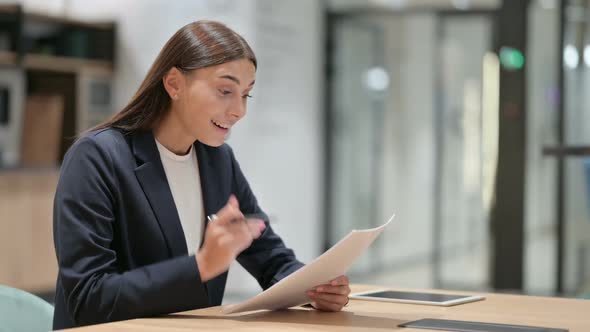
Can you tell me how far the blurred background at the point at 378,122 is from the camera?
678 centimetres

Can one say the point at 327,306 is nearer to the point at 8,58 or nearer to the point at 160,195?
the point at 160,195

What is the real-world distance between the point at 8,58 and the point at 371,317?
5404 millimetres

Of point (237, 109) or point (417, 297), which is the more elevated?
point (237, 109)

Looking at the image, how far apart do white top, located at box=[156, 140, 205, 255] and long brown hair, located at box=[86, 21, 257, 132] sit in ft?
0.25

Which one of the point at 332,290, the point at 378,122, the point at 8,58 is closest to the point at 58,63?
the point at 8,58

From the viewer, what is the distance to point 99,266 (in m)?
1.88

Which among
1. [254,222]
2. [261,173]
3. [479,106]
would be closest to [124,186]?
[254,222]

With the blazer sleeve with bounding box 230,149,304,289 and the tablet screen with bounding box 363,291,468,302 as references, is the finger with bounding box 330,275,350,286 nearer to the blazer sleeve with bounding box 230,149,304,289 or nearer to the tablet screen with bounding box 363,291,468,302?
the tablet screen with bounding box 363,291,468,302

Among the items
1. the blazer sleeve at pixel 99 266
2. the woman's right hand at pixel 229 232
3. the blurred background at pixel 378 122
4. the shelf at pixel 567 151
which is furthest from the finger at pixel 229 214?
the shelf at pixel 567 151

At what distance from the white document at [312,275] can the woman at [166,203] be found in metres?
0.06

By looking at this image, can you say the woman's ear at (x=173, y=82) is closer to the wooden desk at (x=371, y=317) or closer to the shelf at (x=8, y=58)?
the wooden desk at (x=371, y=317)

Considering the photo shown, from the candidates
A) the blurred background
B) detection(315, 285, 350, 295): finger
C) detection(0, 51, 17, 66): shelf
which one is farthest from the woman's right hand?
detection(0, 51, 17, 66): shelf

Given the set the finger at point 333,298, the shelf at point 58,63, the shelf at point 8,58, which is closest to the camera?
the finger at point 333,298

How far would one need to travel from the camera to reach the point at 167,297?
1.83m
